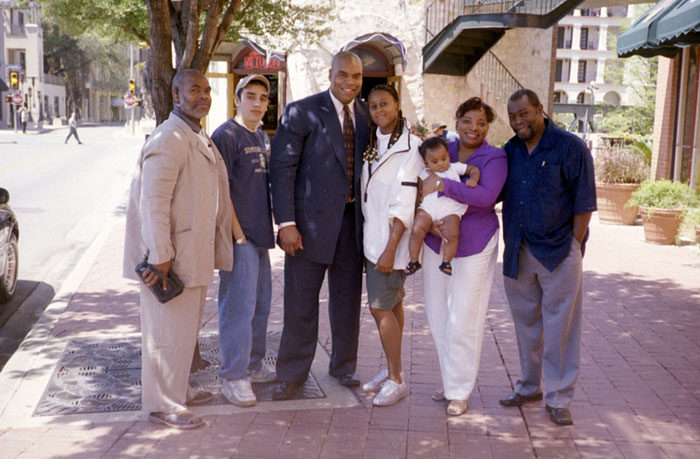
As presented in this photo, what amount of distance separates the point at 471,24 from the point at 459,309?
46.8 ft

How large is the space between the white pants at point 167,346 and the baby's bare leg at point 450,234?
1461 millimetres

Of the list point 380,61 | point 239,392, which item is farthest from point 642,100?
point 239,392

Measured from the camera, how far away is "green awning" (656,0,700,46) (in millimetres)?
9398

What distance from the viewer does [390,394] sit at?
461 centimetres

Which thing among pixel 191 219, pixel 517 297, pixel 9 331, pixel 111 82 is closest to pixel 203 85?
pixel 191 219

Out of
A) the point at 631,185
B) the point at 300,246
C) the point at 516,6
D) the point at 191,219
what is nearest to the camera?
the point at 191,219

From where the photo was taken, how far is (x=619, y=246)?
1084cm

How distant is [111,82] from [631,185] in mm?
85317

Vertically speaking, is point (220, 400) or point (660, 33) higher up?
point (660, 33)

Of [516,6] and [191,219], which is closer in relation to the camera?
[191,219]

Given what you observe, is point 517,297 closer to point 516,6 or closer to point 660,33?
point 660,33

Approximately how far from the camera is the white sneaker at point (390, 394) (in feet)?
15.0

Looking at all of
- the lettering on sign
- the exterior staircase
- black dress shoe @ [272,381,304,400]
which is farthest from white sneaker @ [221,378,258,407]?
the lettering on sign

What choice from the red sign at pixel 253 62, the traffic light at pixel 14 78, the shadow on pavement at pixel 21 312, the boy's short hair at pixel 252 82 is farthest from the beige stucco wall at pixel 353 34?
the traffic light at pixel 14 78
